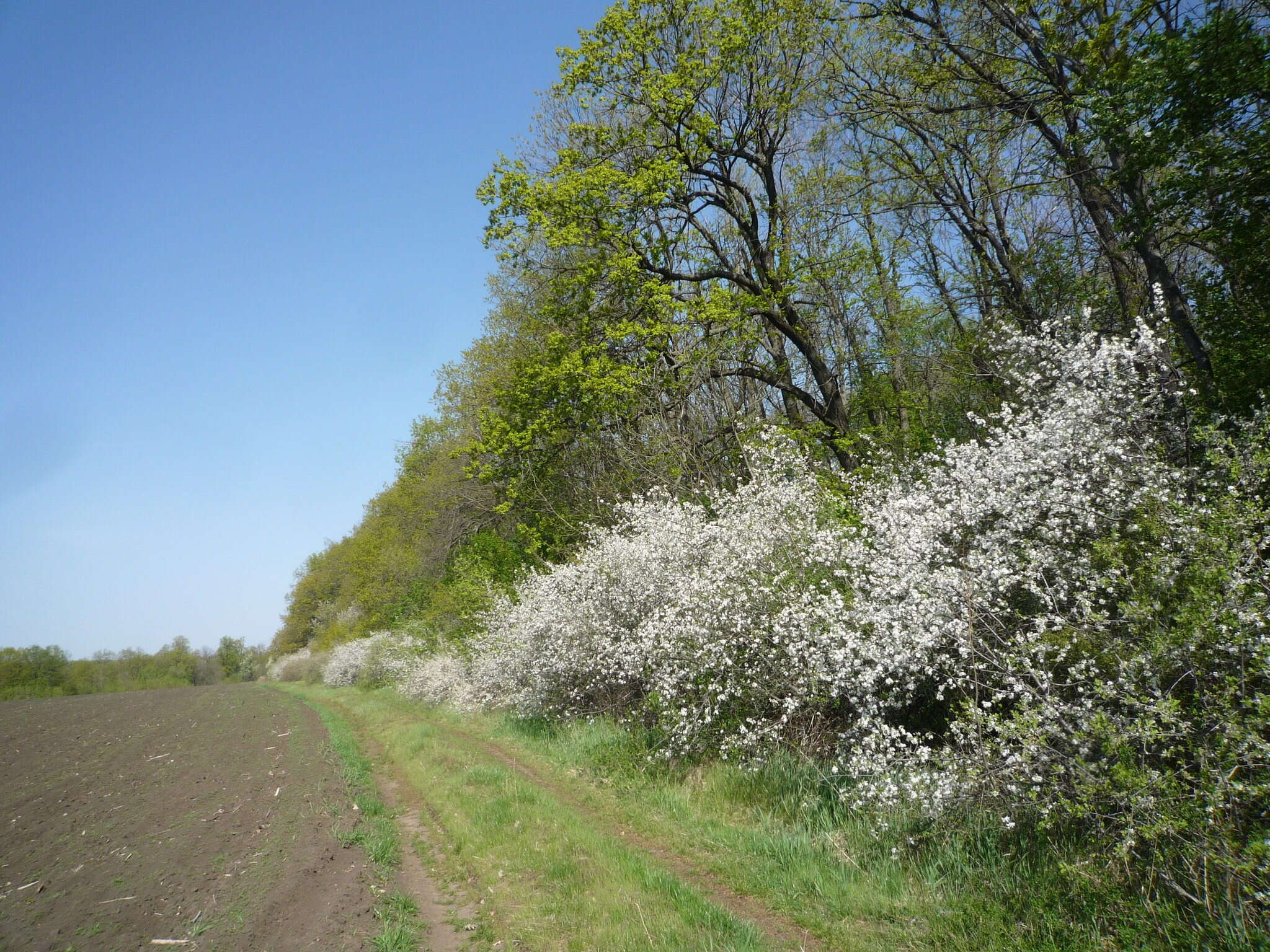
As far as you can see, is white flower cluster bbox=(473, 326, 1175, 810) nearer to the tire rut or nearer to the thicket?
the thicket

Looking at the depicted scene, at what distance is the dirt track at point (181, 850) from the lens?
20.9 ft

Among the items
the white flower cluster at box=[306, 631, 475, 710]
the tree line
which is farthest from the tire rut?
the white flower cluster at box=[306, 631, 475, 710]

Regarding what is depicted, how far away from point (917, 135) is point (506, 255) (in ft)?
31.7

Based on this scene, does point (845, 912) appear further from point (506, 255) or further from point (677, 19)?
point (677, 19)

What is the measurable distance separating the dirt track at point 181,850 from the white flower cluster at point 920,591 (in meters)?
4.51

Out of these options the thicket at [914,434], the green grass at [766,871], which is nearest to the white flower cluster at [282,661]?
the thicket at [914,434]

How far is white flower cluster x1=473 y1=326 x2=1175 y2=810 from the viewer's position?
18.0 feet

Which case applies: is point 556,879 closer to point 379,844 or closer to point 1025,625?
point 379,844

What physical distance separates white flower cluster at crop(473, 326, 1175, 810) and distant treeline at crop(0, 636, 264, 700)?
252ft

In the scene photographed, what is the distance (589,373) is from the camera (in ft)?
53.9

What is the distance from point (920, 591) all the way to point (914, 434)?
275 inches

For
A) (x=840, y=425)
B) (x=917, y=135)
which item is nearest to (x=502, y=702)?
(x=840, y=425)

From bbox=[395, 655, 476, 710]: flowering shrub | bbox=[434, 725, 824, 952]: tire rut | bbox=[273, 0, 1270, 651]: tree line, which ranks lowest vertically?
bbox=[434, 725, 824, 952]: tire rut

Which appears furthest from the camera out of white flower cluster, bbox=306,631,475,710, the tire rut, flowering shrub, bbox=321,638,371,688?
flowering shrub, bbox=321,638,371,688
